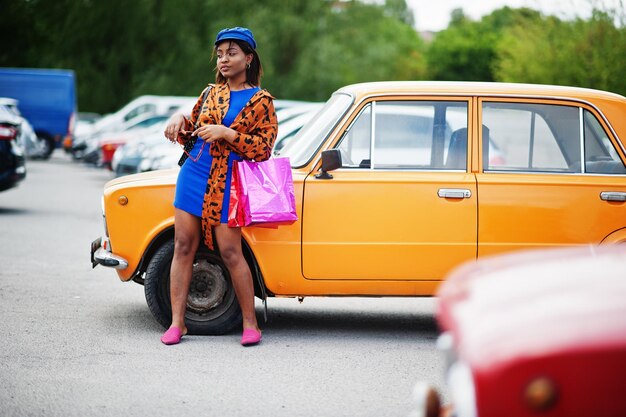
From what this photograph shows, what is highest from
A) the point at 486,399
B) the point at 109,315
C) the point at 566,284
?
the point at 566,284

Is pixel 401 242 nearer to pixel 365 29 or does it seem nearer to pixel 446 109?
pixel 446 109

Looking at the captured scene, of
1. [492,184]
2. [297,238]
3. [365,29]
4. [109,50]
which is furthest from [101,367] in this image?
[365,29]

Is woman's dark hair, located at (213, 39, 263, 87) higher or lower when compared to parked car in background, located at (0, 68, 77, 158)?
higher

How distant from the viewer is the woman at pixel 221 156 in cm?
645

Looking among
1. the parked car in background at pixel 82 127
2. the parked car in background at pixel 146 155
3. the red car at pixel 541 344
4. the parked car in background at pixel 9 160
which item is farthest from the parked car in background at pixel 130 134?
the red car at pixel 541 344

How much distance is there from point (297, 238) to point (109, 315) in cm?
184

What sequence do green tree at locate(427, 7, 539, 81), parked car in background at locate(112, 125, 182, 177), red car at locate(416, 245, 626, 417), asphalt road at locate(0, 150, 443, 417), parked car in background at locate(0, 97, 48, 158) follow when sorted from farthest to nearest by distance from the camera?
green tree at locate(427, 7, 539, 81) < parked car in background at locate(0, 97, 48, 158) < parked car in background at locate(112, 125, 182, 177) < asphalt road at locate(0, 150, 443, 417) < red car at locate(416, 245, 626, 417)

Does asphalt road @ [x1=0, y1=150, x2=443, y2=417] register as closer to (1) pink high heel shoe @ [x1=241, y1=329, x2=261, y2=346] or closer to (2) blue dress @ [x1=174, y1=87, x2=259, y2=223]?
(1) pink high heel shoe @ [x1=241, y1=329, x2=261, y2=346]

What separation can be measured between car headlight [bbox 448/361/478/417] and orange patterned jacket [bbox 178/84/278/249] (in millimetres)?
3504

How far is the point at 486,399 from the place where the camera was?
2.74m

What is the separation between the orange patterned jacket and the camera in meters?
6.42

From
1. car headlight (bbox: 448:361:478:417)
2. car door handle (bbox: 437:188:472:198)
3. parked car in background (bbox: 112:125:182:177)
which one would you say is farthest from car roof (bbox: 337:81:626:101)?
parked car in background (bbox: 112:125:182:177)

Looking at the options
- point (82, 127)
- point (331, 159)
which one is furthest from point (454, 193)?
point (82, 127)

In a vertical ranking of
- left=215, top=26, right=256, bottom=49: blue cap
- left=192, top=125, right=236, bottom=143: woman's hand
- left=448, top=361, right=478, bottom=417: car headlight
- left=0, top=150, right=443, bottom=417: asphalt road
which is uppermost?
left=215, top=26, right=256, bottom=49: blue cap
